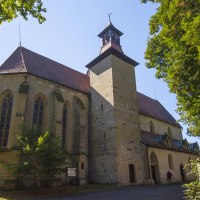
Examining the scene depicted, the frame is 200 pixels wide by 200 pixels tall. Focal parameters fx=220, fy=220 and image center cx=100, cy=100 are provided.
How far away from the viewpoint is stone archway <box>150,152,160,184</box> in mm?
21767

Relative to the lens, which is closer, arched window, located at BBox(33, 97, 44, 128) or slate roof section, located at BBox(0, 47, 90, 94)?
arched window, located at BBox(33, 97, 44, 128)

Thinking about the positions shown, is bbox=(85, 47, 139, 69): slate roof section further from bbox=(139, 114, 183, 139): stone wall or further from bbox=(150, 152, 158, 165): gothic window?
bbox=(150, 152, 158, 165): gothic window

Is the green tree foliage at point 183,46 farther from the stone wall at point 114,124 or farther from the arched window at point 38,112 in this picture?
the arched window at point 38,112

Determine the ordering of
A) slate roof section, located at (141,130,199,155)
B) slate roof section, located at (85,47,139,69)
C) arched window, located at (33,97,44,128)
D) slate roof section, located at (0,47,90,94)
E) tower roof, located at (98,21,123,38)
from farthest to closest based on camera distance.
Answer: tower roof, located at (98,21,123,38)
slate roof section, located at (85,47,139,69)
slate roof section, located at (141,130,199,155)
slate roof section, located at (0,47,90,94)
arched window, located at (33,97,44,128)

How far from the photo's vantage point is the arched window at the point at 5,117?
1747 centimetres

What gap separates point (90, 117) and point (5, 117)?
8.56 m

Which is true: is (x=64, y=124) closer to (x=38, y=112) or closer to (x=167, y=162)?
(x=38, y=112)

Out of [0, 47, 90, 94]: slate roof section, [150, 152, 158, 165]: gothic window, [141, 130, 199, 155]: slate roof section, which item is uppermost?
[0, 47, 90, 94]: slate roof section

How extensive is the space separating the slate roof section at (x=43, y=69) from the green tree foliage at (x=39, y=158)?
739 cm

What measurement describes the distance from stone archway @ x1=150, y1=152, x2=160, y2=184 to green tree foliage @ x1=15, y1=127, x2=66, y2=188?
10730 mm

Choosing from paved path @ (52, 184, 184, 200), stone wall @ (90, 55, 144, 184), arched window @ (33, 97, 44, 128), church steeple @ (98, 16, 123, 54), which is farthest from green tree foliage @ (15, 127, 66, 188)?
church steeple @ (98, 16, 123, 54)

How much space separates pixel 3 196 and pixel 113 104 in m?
12.2

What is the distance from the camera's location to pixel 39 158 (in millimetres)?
14281

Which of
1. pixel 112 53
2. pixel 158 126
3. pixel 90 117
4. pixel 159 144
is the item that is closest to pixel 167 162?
pixel 159 144
